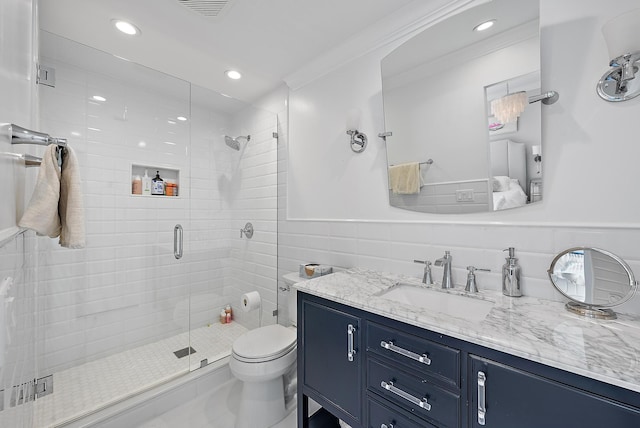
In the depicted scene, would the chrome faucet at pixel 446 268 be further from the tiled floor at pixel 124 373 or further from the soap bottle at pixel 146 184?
the soap bottle at pixel 146 184

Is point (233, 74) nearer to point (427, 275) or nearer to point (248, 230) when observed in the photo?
point (248, 230)

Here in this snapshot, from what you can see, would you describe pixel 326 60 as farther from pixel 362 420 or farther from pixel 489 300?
pixel 362 420

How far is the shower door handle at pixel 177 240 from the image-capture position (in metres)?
2.31

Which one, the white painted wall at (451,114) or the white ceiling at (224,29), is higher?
the white ceiling at (224,29)

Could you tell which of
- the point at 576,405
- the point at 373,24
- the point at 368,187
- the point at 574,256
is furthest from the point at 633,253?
the point at 373,24

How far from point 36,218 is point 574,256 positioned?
1867 mm

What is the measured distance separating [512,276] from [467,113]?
2.73ft

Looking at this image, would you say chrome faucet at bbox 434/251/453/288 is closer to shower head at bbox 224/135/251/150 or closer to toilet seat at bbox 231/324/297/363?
toilet seat at bbox 231/324/297/363

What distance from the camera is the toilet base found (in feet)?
5.29

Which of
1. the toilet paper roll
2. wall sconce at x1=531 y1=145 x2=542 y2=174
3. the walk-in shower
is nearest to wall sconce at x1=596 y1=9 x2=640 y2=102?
wall sconce at x1=531 y1=145 x2=542 y2=174

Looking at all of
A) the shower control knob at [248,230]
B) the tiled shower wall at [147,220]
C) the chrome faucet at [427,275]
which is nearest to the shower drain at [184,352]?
the tiled shower wall at [147,220]

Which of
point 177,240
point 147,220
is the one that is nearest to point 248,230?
point 177,240

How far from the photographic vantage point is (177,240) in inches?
91.2

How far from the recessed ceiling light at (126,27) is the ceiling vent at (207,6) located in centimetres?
47
